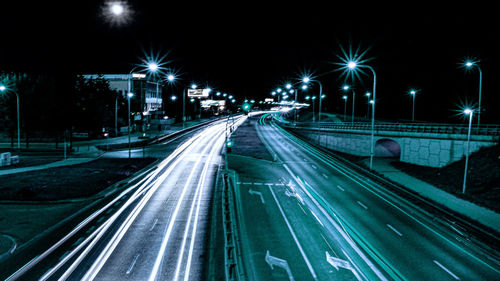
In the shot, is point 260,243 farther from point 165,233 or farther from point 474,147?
point 474,147

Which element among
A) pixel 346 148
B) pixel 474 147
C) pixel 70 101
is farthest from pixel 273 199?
pixel 70 101

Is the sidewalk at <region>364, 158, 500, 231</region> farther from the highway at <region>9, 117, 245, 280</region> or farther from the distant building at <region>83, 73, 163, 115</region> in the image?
the distant building at <region>83, 73, 163, 115</region>

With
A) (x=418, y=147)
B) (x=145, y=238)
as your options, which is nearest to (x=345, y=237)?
(x=145, y=238)

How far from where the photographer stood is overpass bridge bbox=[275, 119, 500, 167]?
109 feet

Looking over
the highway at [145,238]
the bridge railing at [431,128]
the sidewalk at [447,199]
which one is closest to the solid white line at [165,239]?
the highway at [145,238]

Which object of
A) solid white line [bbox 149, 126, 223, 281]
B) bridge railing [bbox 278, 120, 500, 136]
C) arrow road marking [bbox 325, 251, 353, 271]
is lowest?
arrow road marking [bbox 325, 251, 353, 271]

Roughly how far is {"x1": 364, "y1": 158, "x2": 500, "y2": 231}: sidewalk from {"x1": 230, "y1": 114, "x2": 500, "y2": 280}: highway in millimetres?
2684

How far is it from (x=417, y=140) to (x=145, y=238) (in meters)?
35.4

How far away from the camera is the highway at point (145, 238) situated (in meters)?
13.0

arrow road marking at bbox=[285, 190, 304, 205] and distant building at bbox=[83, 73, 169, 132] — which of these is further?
distant building at bbox=[83, 73, 169, 132]

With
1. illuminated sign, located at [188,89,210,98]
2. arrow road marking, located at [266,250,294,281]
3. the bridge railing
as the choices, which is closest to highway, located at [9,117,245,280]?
arrow road marking, located at [266,250,294,281]

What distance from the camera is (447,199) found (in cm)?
2503

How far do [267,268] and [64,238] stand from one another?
1075 centimetres

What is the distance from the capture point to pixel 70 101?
62.0m
